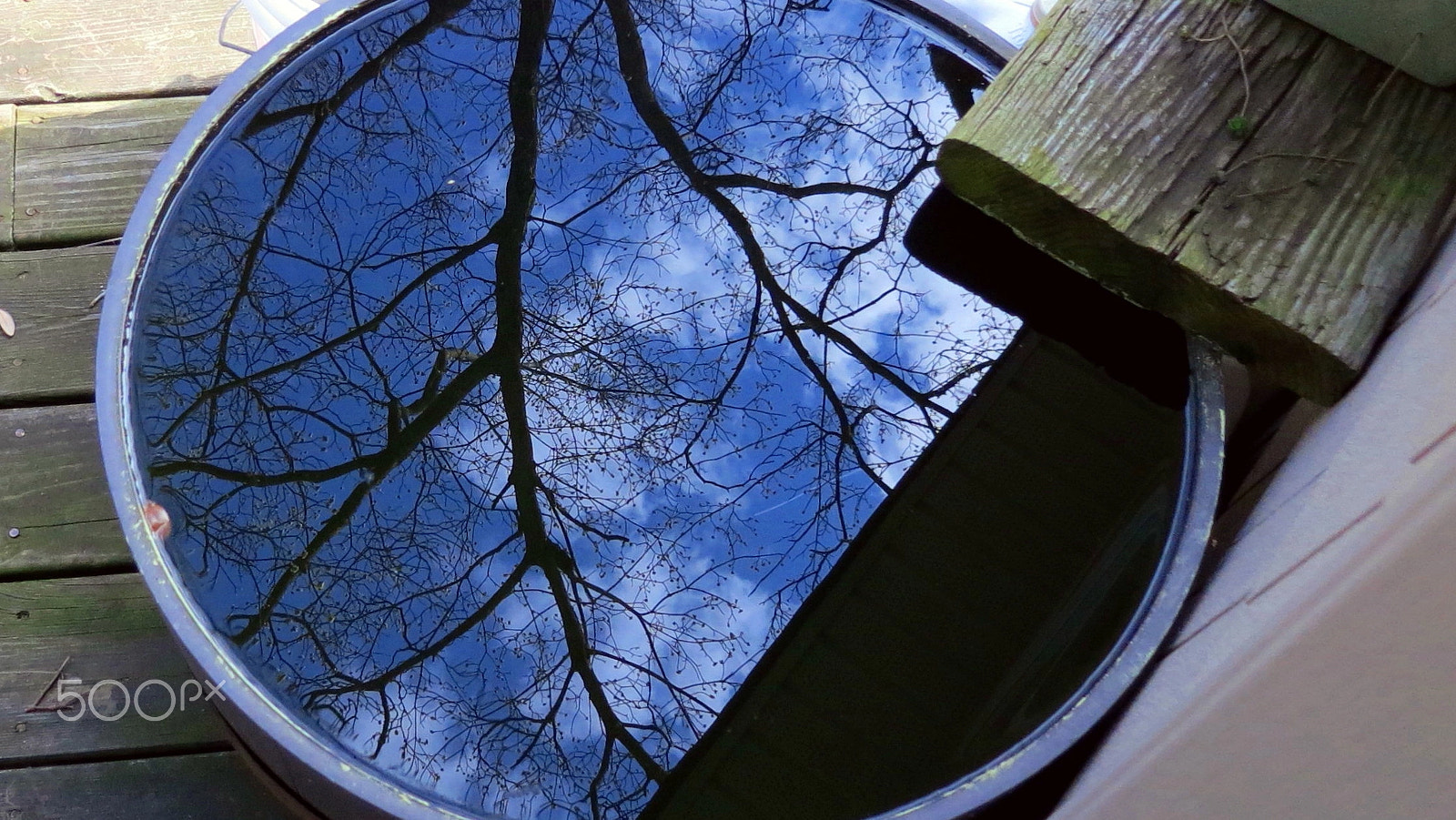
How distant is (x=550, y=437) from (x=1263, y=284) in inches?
36.2

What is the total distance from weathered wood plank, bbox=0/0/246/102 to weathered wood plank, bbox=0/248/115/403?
449mm

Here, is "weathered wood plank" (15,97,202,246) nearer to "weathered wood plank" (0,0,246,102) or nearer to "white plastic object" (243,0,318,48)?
"weathered wood plank" (0,0,246,102)

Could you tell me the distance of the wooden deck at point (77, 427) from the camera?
1769mm

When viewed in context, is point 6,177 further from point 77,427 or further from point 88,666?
point 88,666

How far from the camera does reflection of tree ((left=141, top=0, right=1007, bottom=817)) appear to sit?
1.21m

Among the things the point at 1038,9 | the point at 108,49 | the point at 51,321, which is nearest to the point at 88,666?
the point at 51,321

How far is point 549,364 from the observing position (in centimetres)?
142

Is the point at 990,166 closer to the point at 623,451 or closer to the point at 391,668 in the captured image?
the point at 623,451

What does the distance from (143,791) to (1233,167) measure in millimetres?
2024

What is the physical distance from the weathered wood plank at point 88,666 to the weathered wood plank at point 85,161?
826mm

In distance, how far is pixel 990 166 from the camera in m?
1.29

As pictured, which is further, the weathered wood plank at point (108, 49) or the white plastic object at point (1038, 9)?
the weathered wood plank at point (108, 49)

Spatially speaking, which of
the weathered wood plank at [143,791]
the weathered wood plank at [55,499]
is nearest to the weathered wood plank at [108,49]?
the weathered wood plank at [55,499]

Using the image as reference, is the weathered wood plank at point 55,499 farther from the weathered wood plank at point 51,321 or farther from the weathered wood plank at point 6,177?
the weathered wood plank at point 6,177
